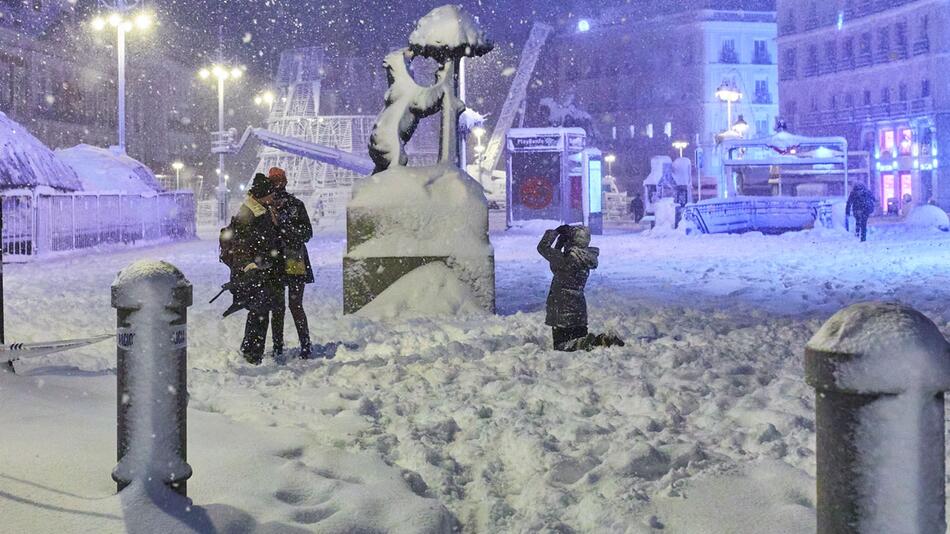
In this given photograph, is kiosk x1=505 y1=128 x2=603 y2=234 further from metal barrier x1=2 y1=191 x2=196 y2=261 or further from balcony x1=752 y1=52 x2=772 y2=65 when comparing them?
balcony x1=752 y1=52 x2=772 y2=65

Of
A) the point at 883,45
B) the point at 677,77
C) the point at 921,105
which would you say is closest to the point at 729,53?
the point at 677,77

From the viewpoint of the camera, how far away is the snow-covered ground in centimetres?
368

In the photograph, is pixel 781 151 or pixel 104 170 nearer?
pixel 104 170

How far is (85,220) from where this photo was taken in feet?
79.9

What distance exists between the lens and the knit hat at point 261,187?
7.52 meters

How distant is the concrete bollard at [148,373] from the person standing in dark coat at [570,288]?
453 centimetres

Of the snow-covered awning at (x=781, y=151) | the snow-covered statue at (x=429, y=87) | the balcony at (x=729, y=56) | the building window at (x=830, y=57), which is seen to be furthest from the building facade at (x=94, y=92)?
the building window at (x=830, y=57)

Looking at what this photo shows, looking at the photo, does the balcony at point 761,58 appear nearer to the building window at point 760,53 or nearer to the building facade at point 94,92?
the building window at point 760,53

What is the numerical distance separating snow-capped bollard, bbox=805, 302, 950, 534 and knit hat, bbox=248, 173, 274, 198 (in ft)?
18.8

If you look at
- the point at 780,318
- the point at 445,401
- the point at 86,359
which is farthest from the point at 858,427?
the point at 780,318

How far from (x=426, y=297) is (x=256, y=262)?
2.98 m

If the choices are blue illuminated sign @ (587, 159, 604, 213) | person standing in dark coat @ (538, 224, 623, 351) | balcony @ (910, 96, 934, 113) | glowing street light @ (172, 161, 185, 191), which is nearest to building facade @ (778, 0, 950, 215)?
balcony @ (910, 96, 934, 113)

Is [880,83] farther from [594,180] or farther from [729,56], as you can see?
[594,180]

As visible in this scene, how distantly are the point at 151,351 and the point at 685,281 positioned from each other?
11702mm
